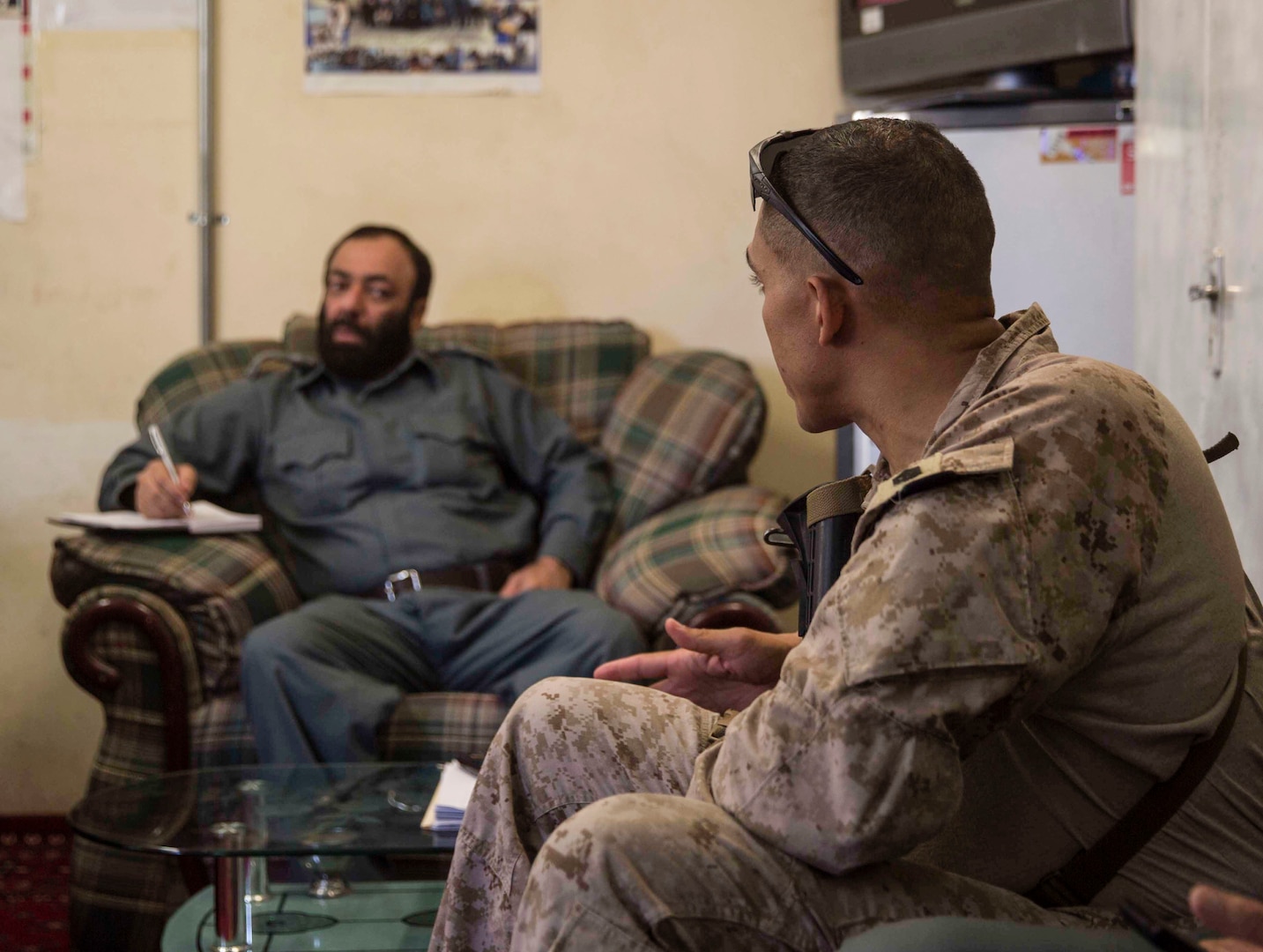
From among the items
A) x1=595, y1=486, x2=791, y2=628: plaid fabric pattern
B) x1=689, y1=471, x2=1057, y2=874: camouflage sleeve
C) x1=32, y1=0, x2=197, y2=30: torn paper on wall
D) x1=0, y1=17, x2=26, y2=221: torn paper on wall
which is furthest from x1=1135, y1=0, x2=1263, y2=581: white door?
x1=0, y1=17, x2=26, y2=221: torn paper on wall

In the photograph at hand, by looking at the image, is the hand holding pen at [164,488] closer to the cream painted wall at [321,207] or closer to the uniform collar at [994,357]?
the cream painted wall at [321,207]

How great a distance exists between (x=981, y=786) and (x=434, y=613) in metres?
1.70

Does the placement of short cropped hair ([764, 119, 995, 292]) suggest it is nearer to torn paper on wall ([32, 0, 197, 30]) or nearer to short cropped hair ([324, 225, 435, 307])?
short cropped hair ([324, 225, 435, 307])

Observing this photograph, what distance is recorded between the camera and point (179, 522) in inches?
105

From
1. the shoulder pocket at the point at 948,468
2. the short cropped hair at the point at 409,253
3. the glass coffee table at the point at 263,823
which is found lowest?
the glass coffee table at the point at 263,823

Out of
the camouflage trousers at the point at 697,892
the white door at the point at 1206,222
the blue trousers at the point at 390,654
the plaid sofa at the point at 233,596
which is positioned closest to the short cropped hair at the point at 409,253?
the plaid sofa at the point at 233,596

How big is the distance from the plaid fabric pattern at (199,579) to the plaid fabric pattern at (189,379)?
421 mm

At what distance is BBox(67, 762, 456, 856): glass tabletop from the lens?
174cm

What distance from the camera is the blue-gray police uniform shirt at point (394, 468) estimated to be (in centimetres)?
285

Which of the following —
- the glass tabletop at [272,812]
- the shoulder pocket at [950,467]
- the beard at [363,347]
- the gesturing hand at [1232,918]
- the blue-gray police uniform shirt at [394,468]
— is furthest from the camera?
the beard at [363,347]

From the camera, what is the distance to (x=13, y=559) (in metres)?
3.28

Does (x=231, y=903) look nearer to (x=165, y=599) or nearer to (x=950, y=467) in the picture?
(x=165, y=599)

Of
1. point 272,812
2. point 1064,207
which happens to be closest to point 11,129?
point 272,812

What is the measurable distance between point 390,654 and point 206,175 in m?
1.38
